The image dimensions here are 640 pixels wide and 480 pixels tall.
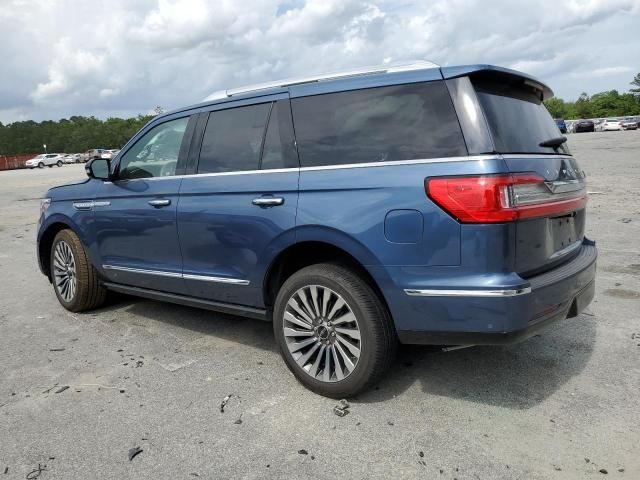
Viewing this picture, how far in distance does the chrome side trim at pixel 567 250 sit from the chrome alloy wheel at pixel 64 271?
4243mm

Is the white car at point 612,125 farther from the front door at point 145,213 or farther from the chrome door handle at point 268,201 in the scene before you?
the chrome door handle at point 268,201

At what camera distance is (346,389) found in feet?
10.7

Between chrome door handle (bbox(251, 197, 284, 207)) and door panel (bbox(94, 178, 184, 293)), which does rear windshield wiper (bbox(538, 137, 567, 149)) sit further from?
door panel (bbox(94, 178, 184, 293))

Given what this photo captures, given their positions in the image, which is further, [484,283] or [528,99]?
[528,99]

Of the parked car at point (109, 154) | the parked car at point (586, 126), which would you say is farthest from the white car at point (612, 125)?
the parked car at point (109, 154)

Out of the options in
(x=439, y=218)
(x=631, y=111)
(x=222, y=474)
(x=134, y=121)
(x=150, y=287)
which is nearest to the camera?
(x=222, y=474)

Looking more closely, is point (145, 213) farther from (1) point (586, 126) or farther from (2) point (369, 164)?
(1) point (586, 126)

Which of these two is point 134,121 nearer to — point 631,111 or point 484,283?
point 631,111

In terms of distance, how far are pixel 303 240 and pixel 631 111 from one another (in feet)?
382

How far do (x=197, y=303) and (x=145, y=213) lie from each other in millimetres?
873

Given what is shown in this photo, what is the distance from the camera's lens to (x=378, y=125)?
125 inches

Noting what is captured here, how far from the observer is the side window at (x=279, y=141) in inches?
140

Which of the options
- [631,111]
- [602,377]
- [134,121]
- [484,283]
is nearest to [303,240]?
[484,283]

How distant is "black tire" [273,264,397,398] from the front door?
138cm
